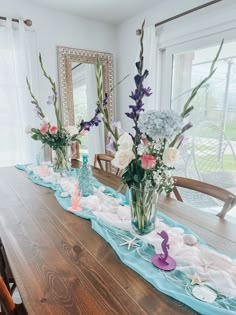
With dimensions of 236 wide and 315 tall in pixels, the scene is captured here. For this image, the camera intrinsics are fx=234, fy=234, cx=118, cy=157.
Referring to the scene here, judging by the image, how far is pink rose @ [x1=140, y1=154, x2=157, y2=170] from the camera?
78cm

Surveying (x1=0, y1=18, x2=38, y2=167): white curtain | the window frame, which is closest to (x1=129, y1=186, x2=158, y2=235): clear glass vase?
the window frame

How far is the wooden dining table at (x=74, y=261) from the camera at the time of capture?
0.62 metres

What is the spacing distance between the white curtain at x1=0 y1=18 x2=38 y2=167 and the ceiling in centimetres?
47

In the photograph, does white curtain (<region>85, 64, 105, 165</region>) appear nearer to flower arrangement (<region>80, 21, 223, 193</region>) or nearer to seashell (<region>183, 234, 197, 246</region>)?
flower arrangement (<region>80, 21, 223, 193</region>)

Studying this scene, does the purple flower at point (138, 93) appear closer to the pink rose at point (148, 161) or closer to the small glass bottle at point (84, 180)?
the pink rose at point (148, 161)

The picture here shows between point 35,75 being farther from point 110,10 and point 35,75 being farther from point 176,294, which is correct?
point 176,294

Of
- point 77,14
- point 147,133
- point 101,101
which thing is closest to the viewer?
point 147,133

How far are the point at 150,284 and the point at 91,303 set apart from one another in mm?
181

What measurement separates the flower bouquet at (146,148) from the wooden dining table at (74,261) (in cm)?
22

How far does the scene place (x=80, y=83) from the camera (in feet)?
9.46

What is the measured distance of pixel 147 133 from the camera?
30.2 inches

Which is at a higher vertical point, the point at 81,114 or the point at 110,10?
Result: the point at 110,10

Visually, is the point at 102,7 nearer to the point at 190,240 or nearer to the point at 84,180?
the point at 84,180

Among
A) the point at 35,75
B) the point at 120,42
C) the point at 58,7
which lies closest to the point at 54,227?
the point at 35,75
